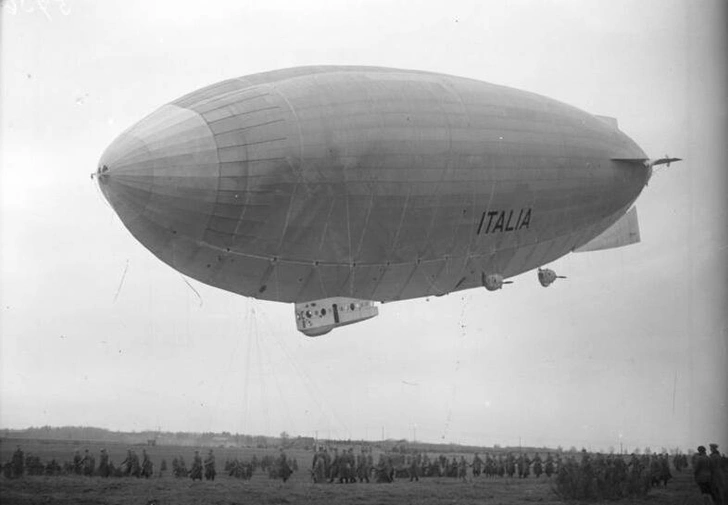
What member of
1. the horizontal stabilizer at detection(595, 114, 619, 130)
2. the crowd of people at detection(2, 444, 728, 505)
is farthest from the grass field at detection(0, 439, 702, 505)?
the horizontal stabilizer at detection(595, 114, 619, 130)

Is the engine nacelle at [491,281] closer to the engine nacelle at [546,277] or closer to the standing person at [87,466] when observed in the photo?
the engine nacelle at [546,277]

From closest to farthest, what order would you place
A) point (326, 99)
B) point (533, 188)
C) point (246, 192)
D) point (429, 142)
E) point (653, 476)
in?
point (246, 192), point (326, 99), point (429, 142), point (533, 188), point (653, 476)

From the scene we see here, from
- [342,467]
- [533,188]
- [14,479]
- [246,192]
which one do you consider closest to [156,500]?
[14,479]

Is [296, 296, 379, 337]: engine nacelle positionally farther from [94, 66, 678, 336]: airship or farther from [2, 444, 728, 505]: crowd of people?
[2, 444, 728, 505]: crowd of people

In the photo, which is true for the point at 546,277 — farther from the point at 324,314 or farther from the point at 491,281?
the point at 324,314

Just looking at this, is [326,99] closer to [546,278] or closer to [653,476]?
[546,278]

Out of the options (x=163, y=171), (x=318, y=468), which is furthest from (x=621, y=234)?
(x=163, y=171)

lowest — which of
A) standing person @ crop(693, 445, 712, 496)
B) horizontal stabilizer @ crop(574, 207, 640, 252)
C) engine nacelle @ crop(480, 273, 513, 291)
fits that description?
standing person @ crop(693, 445, 712, 496)
